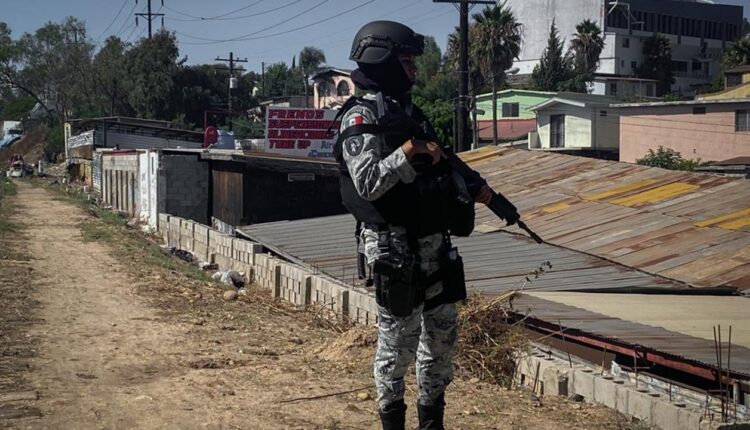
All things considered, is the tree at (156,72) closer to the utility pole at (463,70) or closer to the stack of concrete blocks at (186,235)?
the utility pole at (463,70)

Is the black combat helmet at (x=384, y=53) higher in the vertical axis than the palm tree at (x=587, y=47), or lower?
lower

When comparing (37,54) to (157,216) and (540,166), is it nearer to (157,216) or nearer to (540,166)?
(157,216)

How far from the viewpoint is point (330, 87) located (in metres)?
72.9

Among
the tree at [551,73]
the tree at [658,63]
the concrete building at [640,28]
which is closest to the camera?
the tree at [551,73]

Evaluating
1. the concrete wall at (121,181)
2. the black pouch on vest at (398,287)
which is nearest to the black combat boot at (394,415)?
the black pouch on vest at (398,287)

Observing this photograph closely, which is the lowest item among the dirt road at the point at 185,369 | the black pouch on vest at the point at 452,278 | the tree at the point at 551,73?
the dirt road at the point at 185,369

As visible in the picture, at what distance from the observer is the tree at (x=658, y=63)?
78125 millimetres

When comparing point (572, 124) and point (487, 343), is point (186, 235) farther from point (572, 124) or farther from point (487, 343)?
point (572, 124)

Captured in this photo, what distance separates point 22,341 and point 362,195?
170 inches

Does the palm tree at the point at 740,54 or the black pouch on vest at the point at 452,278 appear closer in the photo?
the black pouch on vest at the point at 452,278

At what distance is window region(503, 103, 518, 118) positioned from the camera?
58.7 m

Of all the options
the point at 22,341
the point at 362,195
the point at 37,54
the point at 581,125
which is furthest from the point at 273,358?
the point at 37,54

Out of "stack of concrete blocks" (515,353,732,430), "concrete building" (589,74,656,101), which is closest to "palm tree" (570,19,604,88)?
"concrete building" (589,74,656,101)

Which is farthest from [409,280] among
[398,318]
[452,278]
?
[452,278]
